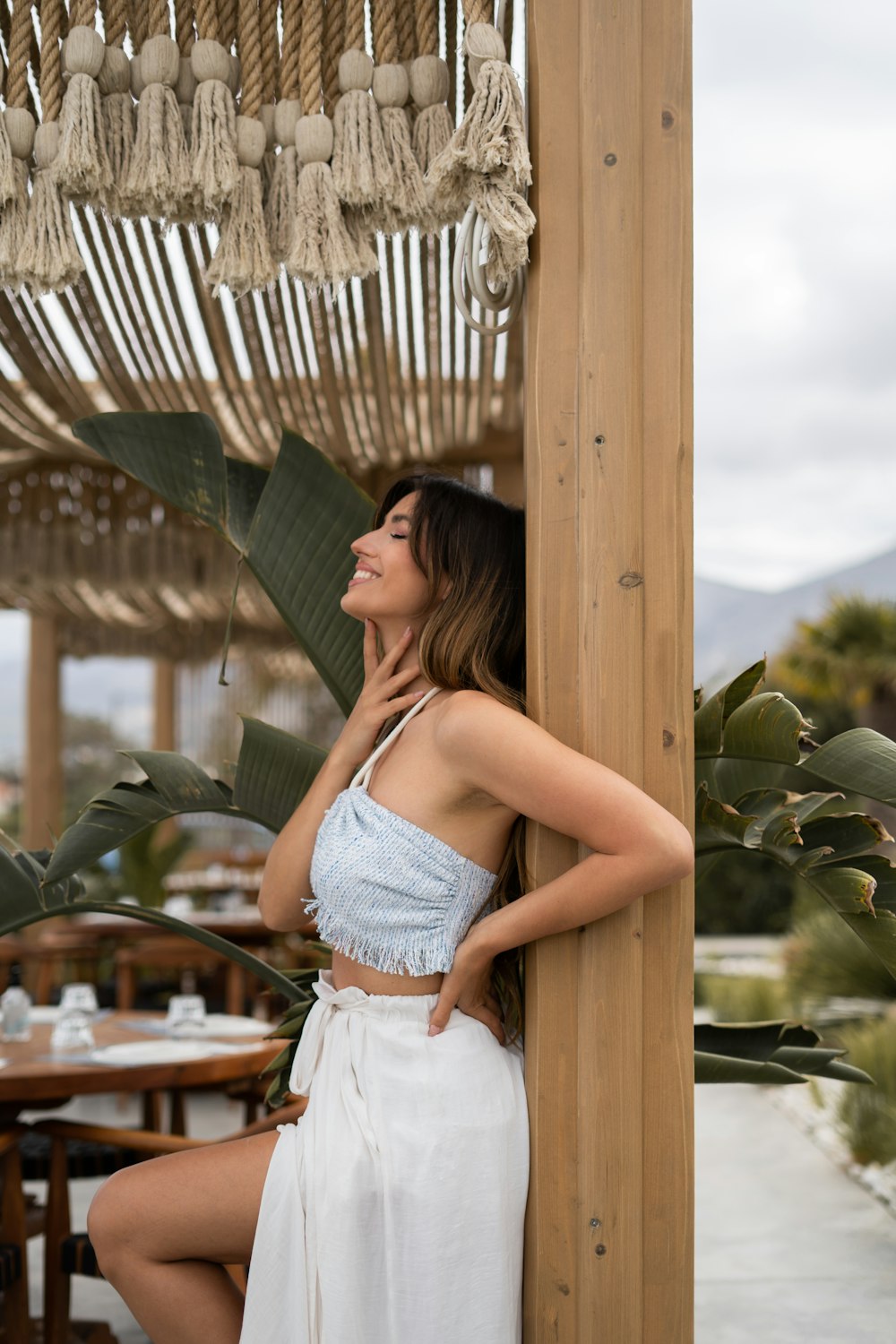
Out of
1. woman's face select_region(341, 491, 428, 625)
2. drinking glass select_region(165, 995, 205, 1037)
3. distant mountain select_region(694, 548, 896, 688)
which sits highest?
distant mountain select_region(694, 548, 896, 688)

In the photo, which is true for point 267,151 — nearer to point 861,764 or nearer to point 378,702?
point 378,702

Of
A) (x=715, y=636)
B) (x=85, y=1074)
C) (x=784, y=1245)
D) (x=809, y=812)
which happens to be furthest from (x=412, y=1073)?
(x=715, y=636)

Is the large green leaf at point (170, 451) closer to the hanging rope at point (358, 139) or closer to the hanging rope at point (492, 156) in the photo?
the hanging rope at point (358, 139)

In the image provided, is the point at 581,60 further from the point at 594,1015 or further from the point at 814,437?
the point at 814,437

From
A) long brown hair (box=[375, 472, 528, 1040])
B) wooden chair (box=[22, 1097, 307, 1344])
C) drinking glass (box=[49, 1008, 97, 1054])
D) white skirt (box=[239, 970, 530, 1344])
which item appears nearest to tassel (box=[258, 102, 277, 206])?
long brown hair (box=[375, 472, 528, 1040])

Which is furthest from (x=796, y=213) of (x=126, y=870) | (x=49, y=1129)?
(x=49, y=1129)

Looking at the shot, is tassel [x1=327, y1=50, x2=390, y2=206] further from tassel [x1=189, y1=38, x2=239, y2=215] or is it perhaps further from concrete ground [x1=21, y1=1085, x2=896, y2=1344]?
concrete ground [x1=21, y1=1085, x2=896, y2=1344]

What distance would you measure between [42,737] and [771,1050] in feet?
22.3

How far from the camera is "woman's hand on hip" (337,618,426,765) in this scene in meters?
1.98

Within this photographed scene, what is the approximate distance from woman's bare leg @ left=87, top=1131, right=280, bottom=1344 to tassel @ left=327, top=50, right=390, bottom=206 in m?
1.33

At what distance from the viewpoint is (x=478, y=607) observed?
1935 mm

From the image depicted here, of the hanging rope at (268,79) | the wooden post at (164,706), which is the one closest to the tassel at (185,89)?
the hanging rope at (268,79)

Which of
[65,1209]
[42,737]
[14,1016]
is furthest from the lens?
[42,737]

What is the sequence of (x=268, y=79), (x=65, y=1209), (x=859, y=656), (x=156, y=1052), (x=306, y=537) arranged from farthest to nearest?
(x=859, y=656) → (x=156, y=1052) → (x=65, y=1209) → (x=306, y=537) → (x=268, y=79)
